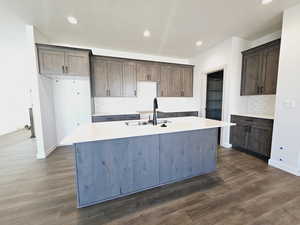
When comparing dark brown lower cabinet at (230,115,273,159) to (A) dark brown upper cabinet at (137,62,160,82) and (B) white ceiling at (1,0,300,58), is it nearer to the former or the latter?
(B) white ceiling at (1,0,300,58)

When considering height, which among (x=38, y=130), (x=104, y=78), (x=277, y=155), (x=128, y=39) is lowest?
(x=277, y=155)

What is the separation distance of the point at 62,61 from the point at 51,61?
0.70 feet

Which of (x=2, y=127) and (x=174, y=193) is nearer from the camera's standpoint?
(x=174, y=193)

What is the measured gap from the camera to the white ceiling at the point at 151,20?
2.15 meters

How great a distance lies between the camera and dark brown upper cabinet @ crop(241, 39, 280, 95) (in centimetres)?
278

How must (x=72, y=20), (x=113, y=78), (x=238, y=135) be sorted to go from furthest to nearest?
(x=113, y=78)
(x=238, y=135)
(x=72, y=20)

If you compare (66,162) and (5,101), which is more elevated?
(5,101)

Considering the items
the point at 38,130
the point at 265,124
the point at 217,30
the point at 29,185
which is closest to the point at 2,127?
the point at 38,130

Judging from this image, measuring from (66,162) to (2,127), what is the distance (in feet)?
16.0

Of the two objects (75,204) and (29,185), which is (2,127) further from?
(75,204)

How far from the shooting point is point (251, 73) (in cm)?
323

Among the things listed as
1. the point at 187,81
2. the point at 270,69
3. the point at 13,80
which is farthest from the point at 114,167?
the point at 13,80

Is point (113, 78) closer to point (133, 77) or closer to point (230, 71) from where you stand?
point (133, 77)

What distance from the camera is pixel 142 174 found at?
70.9 inches
